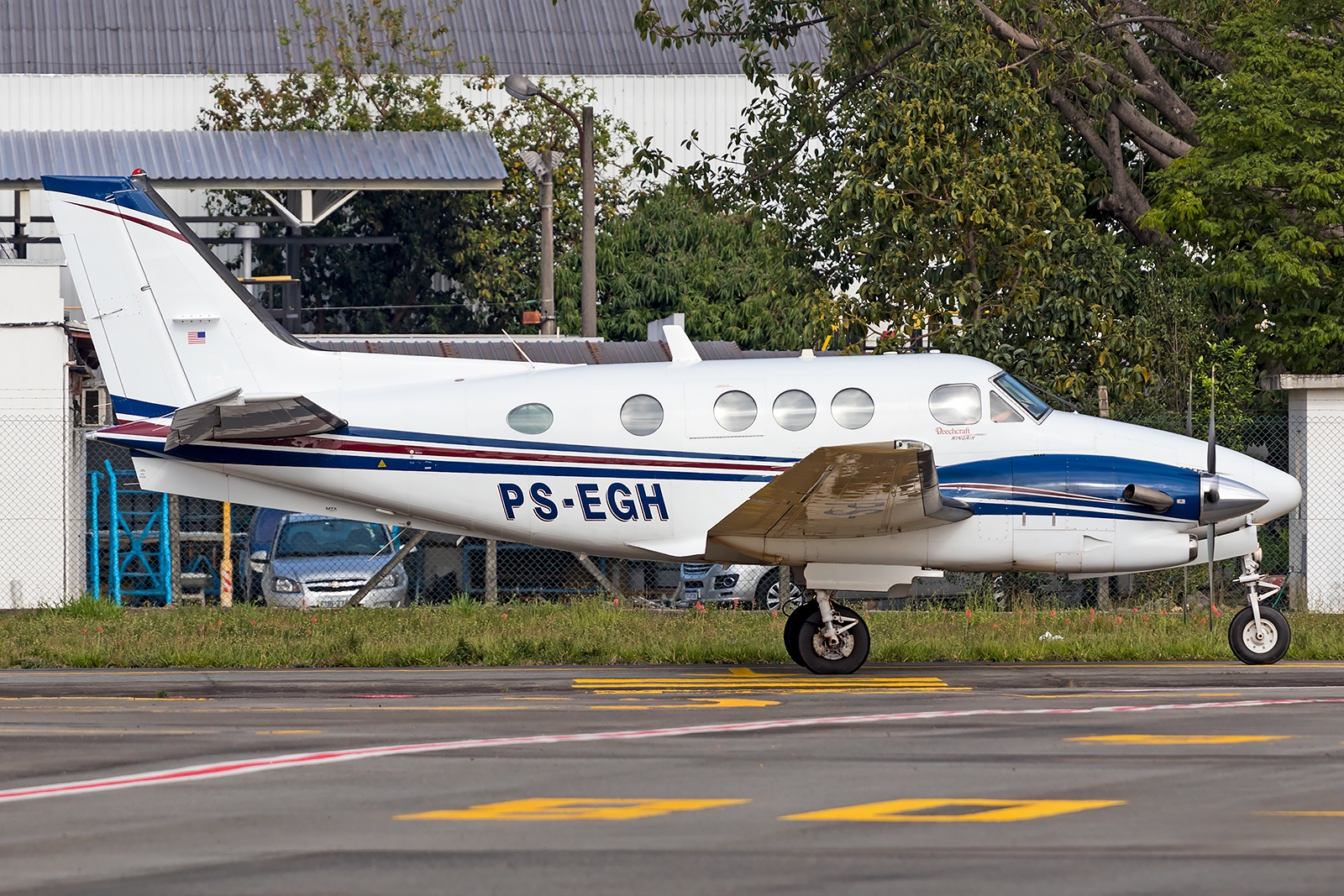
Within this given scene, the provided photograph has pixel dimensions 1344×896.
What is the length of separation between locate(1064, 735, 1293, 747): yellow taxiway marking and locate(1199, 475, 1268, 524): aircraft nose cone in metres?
3.84

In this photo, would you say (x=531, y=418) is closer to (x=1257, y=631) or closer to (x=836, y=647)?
(x=836, y=647)

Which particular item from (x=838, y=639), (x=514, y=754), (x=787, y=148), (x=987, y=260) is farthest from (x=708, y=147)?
(x=514, y=754)

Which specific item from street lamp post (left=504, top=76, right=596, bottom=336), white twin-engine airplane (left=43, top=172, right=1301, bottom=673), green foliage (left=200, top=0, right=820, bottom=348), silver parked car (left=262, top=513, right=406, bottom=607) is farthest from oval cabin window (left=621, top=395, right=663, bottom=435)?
green foliage (left=200, top=0, right=820, bottom=348)

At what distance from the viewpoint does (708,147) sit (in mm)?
45219

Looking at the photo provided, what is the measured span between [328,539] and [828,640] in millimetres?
9564

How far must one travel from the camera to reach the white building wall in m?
21.5

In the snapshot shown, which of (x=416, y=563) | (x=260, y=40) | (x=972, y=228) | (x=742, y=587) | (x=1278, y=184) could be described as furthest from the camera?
(x=260, y=40)

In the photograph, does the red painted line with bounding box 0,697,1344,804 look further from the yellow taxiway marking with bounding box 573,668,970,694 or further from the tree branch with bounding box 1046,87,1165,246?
the tree branch with bounding box 1046,87,1165,246

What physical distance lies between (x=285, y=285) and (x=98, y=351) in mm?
15417

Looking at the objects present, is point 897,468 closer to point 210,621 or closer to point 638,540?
point 638,540

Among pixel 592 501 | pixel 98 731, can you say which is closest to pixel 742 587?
pixel 592 501

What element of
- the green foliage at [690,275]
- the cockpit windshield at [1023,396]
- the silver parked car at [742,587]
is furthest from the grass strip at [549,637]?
the green foliage at [690,275]

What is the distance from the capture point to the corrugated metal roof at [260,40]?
44.2 m

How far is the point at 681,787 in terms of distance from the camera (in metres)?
9.02
